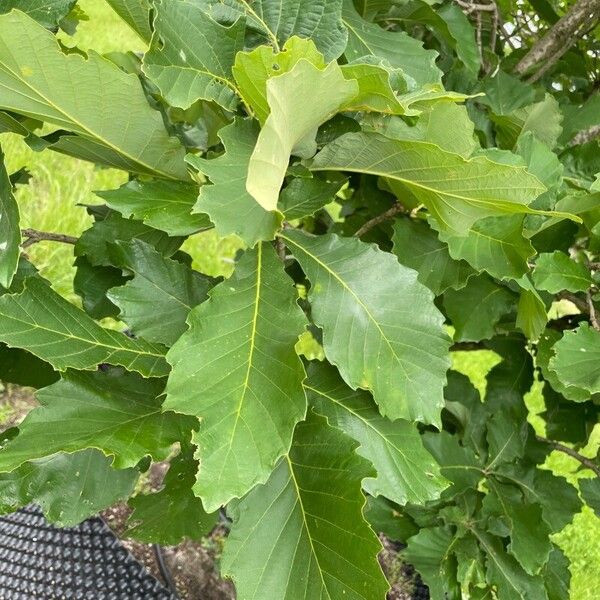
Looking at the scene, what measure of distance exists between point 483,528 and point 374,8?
2.23 feet

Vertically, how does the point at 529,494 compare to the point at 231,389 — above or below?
below

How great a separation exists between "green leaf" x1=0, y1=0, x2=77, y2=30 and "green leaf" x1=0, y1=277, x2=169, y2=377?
219mm

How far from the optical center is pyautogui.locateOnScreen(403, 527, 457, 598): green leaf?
3.18 ft

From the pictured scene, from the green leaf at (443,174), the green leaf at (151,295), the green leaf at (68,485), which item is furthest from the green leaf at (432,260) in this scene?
the green leaf at (68,485)

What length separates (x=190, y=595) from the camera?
4.70ft

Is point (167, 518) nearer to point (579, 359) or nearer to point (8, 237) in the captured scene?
point (8, 237)

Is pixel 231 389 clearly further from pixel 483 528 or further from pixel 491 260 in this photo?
pixel 483 528

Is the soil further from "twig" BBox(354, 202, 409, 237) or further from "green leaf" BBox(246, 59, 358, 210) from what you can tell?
"green leaf" BBox(246, 59, 358, 210)

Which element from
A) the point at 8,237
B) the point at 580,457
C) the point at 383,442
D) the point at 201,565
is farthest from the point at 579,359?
the point at 201,565

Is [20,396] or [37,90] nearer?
[37,90]

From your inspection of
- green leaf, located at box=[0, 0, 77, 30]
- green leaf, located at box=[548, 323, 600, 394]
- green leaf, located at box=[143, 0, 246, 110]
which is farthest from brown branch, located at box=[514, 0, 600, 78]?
green leaf, located at box=[0, 0, 77, 30]

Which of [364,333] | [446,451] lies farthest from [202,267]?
[364,333]

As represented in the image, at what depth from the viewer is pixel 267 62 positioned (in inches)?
20.4

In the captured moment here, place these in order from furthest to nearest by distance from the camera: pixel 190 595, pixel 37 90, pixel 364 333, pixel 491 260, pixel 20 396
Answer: pixel 20 396 → pixel 190 595 → pixel 491 260 → pixel 364 333 → pixel 37 90
